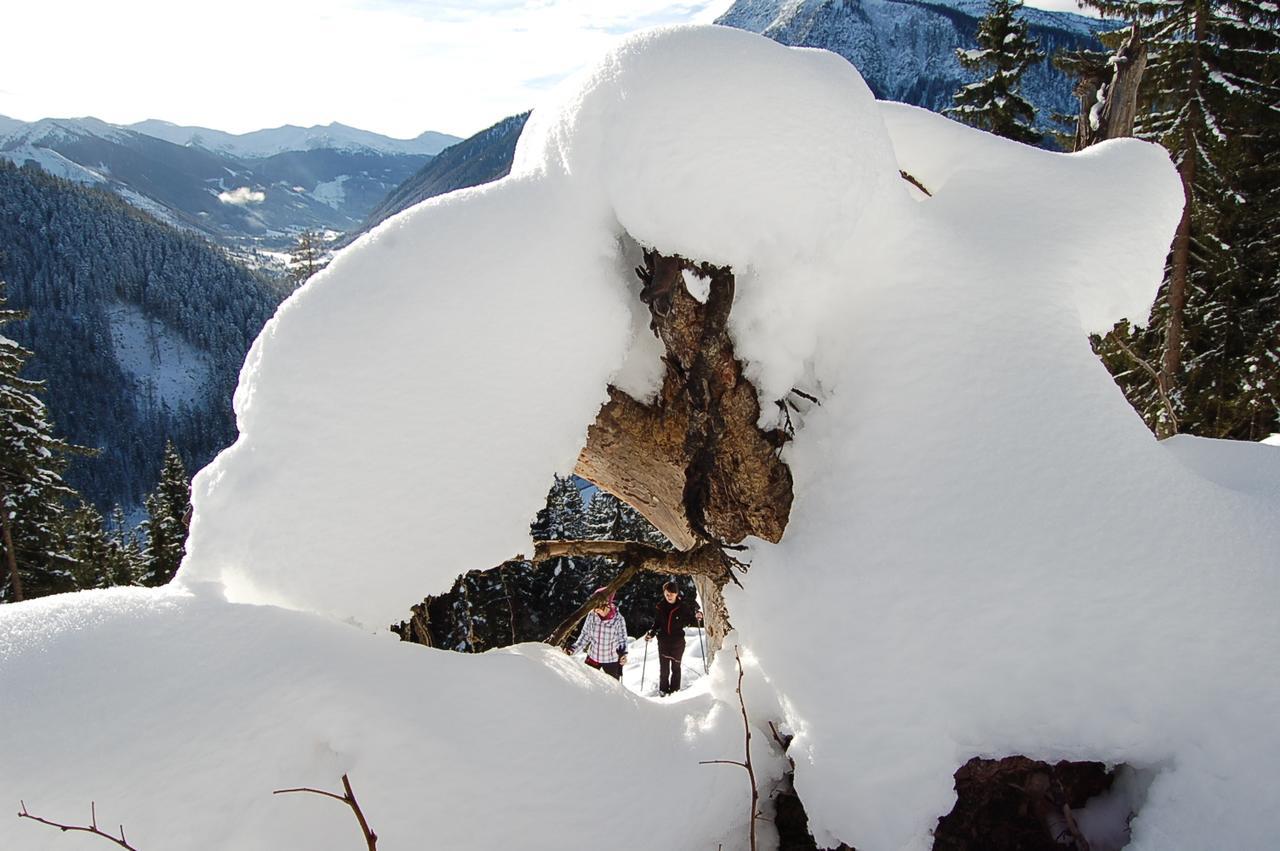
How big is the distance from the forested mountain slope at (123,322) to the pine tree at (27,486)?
81.6m

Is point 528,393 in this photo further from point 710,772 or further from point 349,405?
point 710,772

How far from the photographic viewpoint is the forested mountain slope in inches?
3467

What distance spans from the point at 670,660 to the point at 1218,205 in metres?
12.0

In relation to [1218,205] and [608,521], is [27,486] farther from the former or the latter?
[1218,205]

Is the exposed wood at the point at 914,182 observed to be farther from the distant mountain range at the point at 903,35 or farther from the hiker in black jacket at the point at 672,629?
the distant mountain range at the point at 903,35

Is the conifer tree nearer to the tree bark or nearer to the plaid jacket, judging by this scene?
the tree bark

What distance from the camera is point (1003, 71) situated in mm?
12125

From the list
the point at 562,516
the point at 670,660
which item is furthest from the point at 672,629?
the point at 562,516

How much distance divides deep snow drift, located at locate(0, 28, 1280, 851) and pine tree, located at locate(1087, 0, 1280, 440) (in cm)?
918

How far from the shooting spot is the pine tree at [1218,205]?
10016mm

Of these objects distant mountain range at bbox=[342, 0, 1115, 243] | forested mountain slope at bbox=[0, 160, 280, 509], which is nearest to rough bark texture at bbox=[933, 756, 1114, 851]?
forested mountain slope at bbox=[0, 160, 280, 509]

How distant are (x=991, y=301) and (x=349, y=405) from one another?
225 centimetres

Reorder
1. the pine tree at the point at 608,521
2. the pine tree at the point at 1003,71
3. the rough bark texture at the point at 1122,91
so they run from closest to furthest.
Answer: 1. the rough bark texture at the point at 1122,91
2. the pine tree at the point at 1003,71
3. the pine tree at the point at 608,521

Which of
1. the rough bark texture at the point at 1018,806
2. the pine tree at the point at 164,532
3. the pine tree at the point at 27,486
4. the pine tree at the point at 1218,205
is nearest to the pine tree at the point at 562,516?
the pine tree at the point at 164,532
